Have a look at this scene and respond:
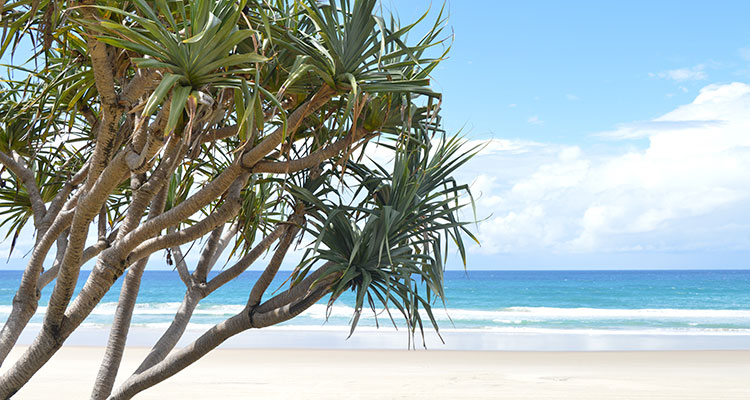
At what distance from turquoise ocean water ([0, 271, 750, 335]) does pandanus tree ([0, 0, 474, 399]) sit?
21.7 ft

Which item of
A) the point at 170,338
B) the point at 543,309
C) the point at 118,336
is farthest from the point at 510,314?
the point at 118,336

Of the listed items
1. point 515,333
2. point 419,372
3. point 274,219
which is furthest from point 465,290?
point 274,219

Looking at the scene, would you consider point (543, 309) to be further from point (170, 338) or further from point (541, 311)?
point (170, 338)

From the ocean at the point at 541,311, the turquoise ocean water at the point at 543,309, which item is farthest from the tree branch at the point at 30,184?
the turquoise ocean water at the point at 543,309

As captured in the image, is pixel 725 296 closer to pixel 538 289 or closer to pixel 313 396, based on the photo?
pixel 538 289

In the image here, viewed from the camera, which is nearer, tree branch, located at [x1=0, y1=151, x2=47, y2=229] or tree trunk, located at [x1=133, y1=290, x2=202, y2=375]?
tree trunk, located at [x1=133, y1=290, x2=202, y2=375]

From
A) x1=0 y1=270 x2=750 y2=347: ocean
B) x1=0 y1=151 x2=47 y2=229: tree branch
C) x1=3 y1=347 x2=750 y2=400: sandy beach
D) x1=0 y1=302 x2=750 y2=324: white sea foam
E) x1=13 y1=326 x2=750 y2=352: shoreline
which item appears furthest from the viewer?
x1=0 y1=302 x2=750 y2=324: white sea foam

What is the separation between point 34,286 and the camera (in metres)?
3.46

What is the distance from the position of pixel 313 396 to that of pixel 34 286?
15.2 feet

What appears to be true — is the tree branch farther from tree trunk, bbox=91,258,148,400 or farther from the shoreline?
the shoreline

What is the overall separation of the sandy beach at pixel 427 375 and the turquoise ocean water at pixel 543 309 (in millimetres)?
986

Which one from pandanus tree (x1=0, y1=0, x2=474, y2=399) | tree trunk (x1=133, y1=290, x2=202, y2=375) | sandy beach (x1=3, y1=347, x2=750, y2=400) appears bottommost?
sandy beach (x1=3, y1=347, x2=750, y2=400)

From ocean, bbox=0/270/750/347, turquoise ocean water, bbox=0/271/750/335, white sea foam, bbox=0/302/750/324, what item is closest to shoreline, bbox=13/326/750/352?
ocean, bbox=0/270/750/347

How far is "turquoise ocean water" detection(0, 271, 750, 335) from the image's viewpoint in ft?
59.2
